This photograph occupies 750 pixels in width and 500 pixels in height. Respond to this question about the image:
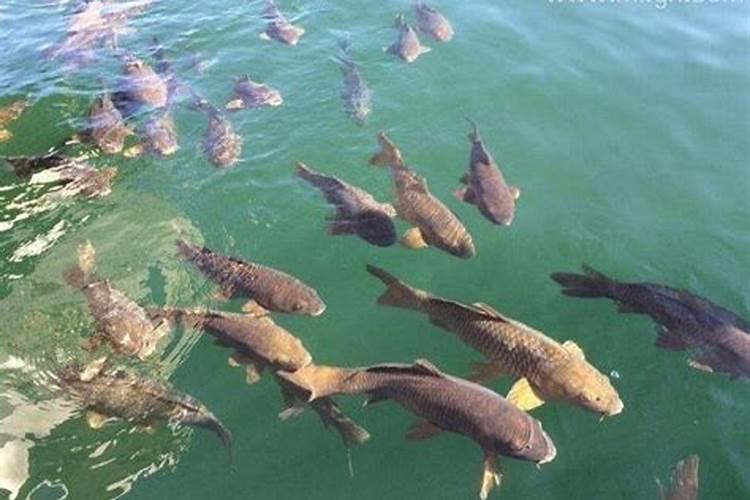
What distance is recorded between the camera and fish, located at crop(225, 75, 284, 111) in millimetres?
9148

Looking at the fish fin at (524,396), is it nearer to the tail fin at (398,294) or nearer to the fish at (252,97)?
the tail fin at (398,294)

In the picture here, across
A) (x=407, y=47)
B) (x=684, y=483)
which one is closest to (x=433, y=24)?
(x=407, y=47)

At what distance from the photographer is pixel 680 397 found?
20.1ft

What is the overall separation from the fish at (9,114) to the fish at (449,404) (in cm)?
562

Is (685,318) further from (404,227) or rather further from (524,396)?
(404,227)

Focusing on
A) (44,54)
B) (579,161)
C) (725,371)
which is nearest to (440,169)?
(579,161)

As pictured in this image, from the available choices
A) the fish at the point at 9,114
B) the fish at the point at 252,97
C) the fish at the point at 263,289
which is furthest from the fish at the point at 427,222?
the fish at the point at 9,114

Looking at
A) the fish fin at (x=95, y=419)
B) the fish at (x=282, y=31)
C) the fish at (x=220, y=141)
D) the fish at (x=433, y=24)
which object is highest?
the fish at (x=433, y=24)

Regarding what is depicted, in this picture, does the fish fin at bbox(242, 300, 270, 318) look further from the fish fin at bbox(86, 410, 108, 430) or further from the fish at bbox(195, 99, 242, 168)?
the fish at bbox(195, 99, 242, 168)

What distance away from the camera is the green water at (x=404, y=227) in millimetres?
5770

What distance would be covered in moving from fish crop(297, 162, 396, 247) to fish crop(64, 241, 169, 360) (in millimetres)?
1939

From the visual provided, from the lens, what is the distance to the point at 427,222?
22.6 ft

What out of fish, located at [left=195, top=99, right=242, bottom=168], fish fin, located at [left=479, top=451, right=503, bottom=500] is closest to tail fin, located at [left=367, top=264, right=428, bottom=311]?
fish fin, located at [left=479, top=451, right=503, bottom=500]

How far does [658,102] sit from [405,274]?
449cm
